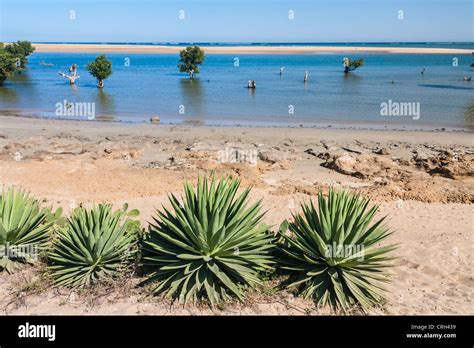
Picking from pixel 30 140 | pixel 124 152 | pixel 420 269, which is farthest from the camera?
pixel 30 140

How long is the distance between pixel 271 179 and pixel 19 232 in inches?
270

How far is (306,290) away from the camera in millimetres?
5230

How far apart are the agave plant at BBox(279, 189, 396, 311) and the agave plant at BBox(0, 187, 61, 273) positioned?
11.1 ft

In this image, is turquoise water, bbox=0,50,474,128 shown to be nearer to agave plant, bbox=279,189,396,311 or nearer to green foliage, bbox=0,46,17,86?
green foliage, bbox=0,46,17,86

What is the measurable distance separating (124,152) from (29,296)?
923 cm

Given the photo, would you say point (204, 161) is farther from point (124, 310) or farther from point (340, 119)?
point (340, 119)

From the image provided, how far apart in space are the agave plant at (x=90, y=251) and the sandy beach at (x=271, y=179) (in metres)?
0.22

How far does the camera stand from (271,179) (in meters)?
11.6

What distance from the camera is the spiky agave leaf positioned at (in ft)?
18.9

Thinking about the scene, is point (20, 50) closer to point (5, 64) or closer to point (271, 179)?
point (5, 64)

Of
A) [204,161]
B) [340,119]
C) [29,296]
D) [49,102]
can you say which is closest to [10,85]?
[49,102]

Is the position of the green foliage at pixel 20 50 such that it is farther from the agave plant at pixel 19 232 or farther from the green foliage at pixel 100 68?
the agave plant at pixel 19 232

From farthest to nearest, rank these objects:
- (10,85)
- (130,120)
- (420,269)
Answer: (10,85) < (130,120) < (420,269)

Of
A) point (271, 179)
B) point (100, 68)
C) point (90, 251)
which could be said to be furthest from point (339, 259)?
point (100, 68)
